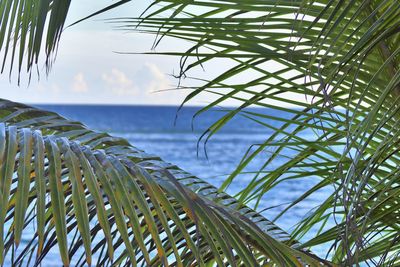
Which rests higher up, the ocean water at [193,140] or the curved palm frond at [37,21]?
the curved palm frond at [37,21]

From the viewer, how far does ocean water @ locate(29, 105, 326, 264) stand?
13.0m

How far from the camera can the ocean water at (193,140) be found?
13038 mm

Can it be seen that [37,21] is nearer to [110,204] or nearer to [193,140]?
[110,204]

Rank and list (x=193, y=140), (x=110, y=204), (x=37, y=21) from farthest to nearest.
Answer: (x=193, y=140) < (x=37, y=21) < (x=110, y=204)

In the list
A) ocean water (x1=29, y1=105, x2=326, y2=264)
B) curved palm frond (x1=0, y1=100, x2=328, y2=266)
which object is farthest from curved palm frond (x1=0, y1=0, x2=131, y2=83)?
ocean water (x1=29, y1=105, x2=326, y2=264)

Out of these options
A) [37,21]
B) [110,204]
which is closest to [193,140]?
[37,21]

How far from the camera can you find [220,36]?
3.27 ft

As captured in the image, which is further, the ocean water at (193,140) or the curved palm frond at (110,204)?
the ocean water at (193,140)

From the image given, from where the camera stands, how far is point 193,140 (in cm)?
2278

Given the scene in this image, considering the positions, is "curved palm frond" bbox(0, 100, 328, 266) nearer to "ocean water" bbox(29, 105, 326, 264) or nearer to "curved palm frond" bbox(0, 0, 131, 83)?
"curved palm frond" bbox(0, 0, 131, 83)

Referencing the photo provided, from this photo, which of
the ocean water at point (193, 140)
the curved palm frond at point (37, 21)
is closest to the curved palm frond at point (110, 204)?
the curved palm frond at point (37, 21)

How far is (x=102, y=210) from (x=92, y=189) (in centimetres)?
3

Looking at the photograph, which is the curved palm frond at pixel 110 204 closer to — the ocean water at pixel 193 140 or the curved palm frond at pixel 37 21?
the curved palm frond at pixel 37 21

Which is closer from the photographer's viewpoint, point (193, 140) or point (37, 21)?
point (37, 21)
